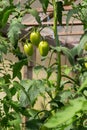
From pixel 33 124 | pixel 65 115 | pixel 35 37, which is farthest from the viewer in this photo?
pixel 35 37

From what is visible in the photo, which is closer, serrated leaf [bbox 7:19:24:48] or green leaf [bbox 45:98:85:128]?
green leaf [bbox 45:98:85:128]

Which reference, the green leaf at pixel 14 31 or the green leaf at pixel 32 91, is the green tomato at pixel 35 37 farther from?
the green leaf at pixel 32 91

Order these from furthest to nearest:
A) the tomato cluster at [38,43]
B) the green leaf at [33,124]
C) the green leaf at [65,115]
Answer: the tomato cluster at [38,43] < the green leaf at [33,124] < the green leaf at [65,115]

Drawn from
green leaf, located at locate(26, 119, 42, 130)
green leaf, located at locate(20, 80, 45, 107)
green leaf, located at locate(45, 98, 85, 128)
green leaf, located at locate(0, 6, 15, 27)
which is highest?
green leaf, located at locate(0, 6, 15, 27)

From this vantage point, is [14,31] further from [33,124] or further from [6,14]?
[33,124]

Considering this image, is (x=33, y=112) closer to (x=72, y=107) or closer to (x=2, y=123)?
(x=2, y=123)

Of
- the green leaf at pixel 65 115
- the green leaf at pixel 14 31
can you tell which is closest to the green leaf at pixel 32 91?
the green leaf at pixel 14 31

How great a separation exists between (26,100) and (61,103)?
0.14m

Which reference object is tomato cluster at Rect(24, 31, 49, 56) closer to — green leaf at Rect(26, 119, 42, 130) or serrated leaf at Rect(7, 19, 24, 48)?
serrated leaf at Rect(7, 19, 24, 48)

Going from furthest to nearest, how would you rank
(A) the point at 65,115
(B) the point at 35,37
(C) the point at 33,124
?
1. (B) the point at 35,37
2. (C) the point at 33,124
3. (A) the point at 65,115

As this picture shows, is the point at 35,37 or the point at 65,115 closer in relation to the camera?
the point at 65,115

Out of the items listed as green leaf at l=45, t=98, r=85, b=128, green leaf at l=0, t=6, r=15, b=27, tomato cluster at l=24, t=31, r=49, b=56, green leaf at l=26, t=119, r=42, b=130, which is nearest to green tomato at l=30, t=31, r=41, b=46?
tomato cluster at l=24, t=31, r=49, b=56

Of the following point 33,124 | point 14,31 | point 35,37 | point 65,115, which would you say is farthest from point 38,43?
point 65,115

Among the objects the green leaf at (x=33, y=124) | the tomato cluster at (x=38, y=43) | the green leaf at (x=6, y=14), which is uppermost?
the green leaf at (x=6, y=14)
